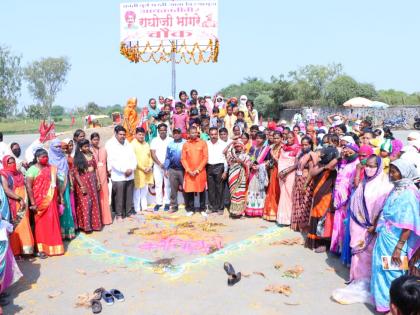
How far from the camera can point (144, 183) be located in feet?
28.5

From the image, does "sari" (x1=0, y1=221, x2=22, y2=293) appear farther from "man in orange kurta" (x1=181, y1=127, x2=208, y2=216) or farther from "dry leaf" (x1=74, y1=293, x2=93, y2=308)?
"man in orange kurta" (x1=181, y1=127, x2=208, y2=216)

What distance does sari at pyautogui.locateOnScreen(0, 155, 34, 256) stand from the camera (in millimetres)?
6012

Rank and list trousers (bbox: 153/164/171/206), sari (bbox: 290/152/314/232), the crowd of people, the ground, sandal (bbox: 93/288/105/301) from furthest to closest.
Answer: trousers (bbox: 153/164/171/206)
sari (bbox: 290/152/314/232)
sandal (bbox: 93/288/105/301)
the ground
the crowd of people

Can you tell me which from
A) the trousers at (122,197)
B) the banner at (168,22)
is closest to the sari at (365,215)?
the trousers at (122,197)

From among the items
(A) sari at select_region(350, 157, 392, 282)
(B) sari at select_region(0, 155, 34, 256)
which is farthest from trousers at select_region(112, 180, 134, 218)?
(A) sari at select_region(350, 157, 392, 282)

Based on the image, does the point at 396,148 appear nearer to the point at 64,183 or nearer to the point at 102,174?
the point at 102,174

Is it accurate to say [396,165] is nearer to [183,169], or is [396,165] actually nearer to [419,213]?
[419,213]

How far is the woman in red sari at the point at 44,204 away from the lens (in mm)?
6227

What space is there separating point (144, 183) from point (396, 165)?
5.37m

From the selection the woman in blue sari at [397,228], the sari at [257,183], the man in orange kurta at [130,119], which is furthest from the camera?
the man in orange kurta at [130,119]

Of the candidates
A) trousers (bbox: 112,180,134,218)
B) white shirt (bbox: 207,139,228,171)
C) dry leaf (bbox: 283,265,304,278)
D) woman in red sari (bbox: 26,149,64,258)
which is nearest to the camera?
dry leaf (bbox: 283,265,304,278)

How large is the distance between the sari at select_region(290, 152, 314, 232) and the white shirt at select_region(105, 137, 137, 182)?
2.96m

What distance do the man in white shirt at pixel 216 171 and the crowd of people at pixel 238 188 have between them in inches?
0.8

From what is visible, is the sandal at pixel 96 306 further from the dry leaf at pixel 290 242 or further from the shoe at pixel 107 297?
the dry leaf at pixel 290 242
